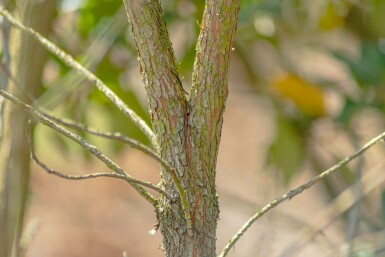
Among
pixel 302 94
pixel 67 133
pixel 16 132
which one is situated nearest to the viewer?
pixel 67 133

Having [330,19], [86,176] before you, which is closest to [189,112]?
[86,176]

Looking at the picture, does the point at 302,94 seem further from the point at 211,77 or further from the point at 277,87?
the point at 211,77

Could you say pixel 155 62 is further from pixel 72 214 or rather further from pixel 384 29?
pixel 72 214

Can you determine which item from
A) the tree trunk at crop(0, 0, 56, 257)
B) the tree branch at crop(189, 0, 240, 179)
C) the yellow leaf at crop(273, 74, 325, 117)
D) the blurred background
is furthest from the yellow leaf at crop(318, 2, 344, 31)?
the tree branch at crop(189, 0, 240, 179)

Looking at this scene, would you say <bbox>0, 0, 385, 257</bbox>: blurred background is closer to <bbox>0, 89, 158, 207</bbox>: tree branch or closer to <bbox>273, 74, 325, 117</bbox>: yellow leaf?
<bbox>273, 74, 325, 117</bbox>: yellow leaf

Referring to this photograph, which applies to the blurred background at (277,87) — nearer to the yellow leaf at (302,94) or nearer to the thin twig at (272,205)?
the yellow leaf at (302,94)

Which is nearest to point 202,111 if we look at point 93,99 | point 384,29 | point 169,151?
point 169,151
